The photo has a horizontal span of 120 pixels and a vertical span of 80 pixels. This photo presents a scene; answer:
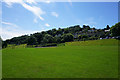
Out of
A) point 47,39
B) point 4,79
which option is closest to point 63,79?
point 4,79

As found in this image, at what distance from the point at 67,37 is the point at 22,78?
84157mm

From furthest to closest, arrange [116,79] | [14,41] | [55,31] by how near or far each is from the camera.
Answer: [55,31] → [14,41] → [116,79]

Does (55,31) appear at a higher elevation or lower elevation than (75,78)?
higher

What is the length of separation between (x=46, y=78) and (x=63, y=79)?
1.20 metres

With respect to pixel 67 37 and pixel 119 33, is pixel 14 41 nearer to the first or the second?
pixel 67 37

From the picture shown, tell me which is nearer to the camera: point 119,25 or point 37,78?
point 37,78

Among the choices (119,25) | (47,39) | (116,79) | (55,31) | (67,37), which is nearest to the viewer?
(116,79)

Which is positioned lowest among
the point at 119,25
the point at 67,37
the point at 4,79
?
the point at 4,79

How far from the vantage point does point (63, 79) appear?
5719mm

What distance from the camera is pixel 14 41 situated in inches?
5576

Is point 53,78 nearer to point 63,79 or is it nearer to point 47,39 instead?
point 63,79

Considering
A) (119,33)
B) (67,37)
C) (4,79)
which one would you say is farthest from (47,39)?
(4,79)

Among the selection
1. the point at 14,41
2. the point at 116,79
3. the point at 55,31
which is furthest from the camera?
the point at 55,31

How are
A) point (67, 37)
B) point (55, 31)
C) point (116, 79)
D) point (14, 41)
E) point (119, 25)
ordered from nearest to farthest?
point (116, 79), point (119, 25), point (67, 37), point (14, 41), point (55, 31)
